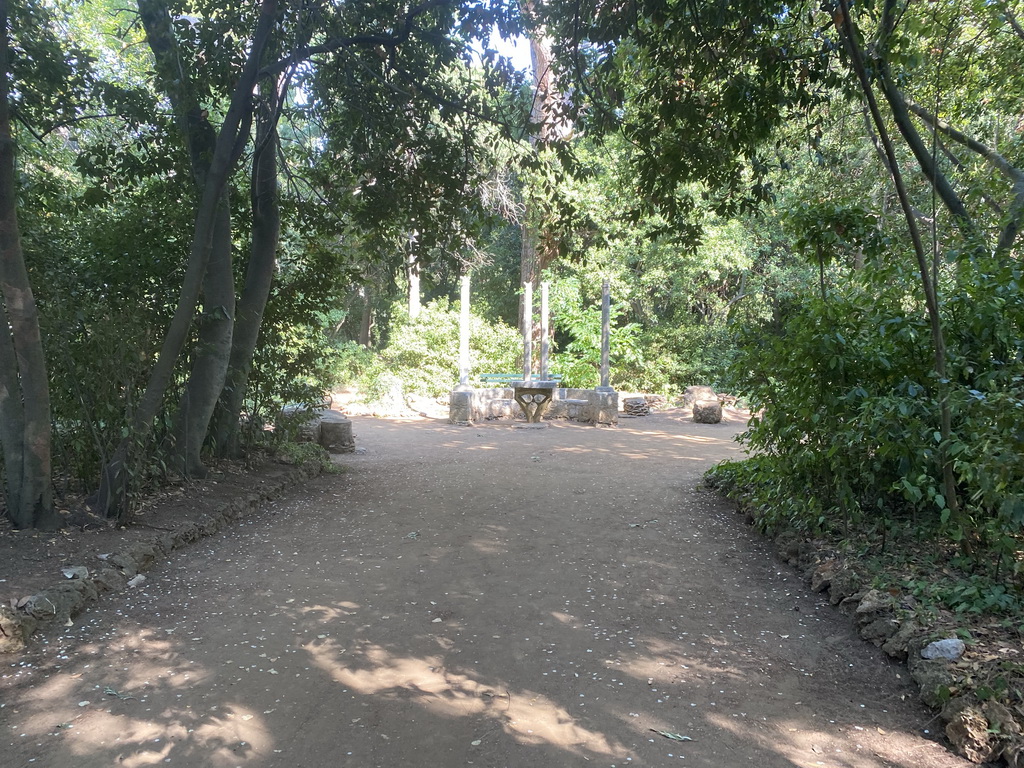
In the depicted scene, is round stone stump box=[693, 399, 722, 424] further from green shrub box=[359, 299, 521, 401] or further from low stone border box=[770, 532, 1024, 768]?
low stone border box=[770, 532, 1024, 768]

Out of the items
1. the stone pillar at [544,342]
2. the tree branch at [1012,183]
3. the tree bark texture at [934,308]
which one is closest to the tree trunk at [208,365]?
the tree bark texture at [934,308]

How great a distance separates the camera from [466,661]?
3.98 meters

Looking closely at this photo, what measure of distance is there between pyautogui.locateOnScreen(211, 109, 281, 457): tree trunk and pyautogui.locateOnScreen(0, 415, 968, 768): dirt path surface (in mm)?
1997

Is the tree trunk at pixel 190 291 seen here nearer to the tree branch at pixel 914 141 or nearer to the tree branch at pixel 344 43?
the tree branch at pixel 344 43

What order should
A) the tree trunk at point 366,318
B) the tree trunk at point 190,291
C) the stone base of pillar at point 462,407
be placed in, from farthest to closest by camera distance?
1. the tree trunk at point 366,318
2. the stone base of pillar at point 462,407
3. the tree trunk at point 190,291

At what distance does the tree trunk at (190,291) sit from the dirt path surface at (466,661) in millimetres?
794

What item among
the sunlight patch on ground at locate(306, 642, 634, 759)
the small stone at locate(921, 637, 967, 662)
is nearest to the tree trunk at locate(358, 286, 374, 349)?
the sunlight patch on ground at locate(306, 642, 634, 759)

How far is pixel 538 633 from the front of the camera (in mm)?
4395

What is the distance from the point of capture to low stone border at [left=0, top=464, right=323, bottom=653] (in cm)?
410

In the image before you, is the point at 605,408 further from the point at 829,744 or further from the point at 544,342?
the point at 829,744

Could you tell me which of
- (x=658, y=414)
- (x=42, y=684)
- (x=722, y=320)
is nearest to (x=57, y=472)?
(x=42, y=684)

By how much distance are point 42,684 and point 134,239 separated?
4.85 metres

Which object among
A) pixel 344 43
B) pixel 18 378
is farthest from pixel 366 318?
pixel 18 378

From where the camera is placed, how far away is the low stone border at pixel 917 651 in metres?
2.99
